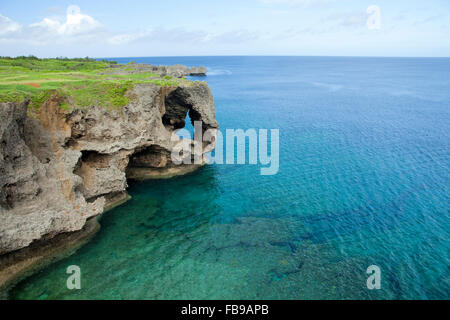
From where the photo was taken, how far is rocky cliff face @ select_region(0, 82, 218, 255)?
68.1 feet

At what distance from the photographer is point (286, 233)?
25484 millimetres

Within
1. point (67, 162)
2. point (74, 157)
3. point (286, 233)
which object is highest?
point (74, 157)

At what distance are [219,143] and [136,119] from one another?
1882 cm

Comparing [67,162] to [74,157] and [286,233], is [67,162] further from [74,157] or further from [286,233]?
[286,233]

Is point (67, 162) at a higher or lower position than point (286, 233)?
higher

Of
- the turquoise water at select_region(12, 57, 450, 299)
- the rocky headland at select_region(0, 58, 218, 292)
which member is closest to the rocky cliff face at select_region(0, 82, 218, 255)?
the rocky headland at select_region(0, 58, 218, 292)

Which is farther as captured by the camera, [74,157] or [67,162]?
[74,157]

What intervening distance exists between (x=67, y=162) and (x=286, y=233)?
19127 mm

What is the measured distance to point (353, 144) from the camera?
47.9 metres

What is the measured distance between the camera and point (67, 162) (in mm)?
24797

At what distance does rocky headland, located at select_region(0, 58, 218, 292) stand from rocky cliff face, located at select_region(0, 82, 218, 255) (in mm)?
59

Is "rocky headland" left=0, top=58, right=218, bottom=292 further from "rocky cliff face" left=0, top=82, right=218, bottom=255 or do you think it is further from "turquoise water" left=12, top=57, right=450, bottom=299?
"turquoise water" left=12, top=57, right=450, bottom=299

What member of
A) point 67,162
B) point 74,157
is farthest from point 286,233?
point 67,162
